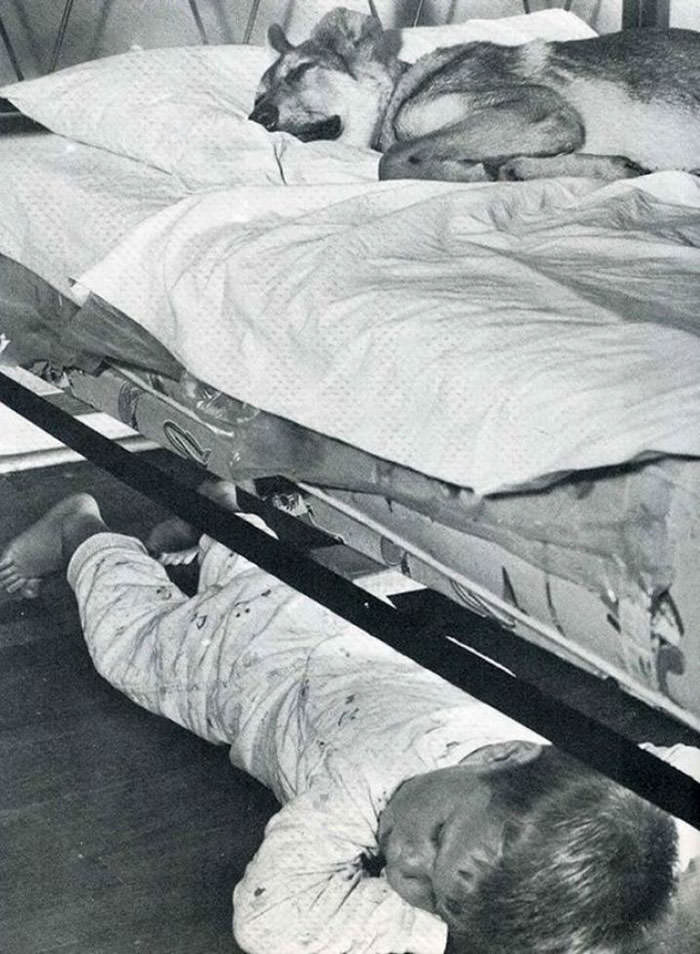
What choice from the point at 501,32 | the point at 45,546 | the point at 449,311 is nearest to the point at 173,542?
the point at 45,546

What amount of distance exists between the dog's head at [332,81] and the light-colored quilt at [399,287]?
75mm

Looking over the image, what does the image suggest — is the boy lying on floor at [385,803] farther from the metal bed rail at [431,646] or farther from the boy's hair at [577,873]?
the metal bed rail at [431,646]

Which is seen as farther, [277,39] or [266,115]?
[277,39]

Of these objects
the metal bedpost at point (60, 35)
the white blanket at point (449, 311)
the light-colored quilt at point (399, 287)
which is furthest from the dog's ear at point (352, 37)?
the white blanket at point (449, 311)

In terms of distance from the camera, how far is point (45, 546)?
204 cm

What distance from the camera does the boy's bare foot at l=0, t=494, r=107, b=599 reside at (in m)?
2.01

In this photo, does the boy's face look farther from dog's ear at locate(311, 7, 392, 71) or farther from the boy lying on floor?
dog's ear at locate(311, 7, 392, 71)

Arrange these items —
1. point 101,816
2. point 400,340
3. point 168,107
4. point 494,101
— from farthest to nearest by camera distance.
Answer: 1. point 494,101
2. point 168,107
3. point 101,816
4. point 400,340

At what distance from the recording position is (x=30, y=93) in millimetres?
1940

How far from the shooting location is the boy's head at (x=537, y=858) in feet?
4.00

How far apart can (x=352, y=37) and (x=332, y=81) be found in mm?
90

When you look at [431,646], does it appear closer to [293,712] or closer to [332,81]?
[293,712]

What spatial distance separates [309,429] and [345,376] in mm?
93

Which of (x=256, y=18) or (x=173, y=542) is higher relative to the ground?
(x=256, y=18)
